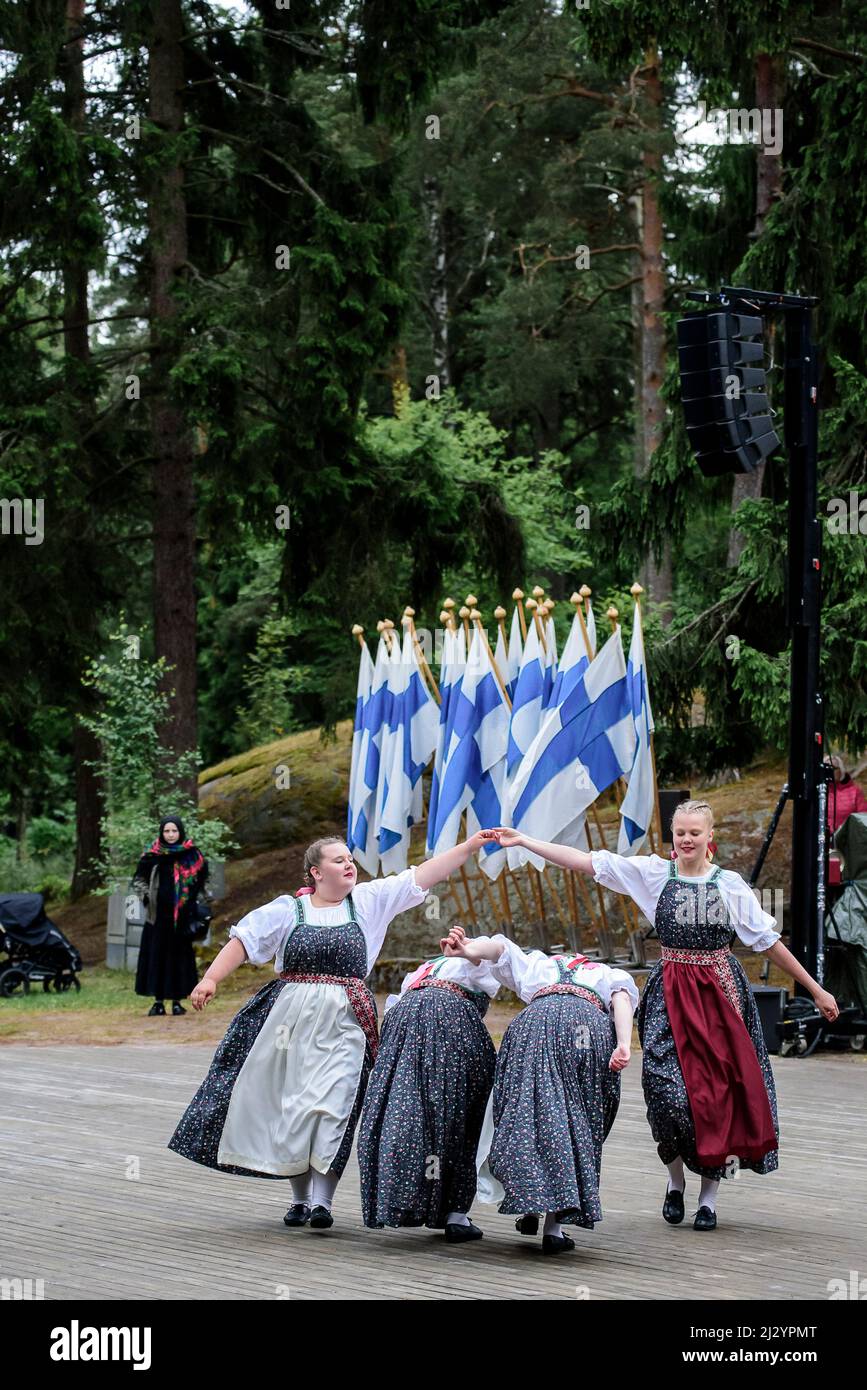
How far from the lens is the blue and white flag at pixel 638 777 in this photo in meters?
15.6

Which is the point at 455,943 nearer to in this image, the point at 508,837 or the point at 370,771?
the point at 508,837

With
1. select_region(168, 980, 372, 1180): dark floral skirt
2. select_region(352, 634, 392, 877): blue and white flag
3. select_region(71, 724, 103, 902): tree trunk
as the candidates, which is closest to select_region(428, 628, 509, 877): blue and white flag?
select_region(352, 634, 392, 877): blue and white flag

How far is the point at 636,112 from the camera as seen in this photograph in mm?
29734

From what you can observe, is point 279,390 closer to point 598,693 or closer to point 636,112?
point 598,693

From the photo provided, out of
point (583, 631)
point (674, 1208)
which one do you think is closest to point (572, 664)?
point (583, 631)

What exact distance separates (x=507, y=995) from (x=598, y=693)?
10.5ft

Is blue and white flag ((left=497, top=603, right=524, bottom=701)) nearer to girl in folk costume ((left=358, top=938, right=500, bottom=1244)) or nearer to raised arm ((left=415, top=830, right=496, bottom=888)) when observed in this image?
raised arm ((left=415, top=830, right=496, bottom=888))

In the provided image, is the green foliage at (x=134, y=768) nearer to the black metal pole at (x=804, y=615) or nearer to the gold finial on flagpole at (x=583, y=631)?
the gold finial on flagpole at (x=583, y=631)

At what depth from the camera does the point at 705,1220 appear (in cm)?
802

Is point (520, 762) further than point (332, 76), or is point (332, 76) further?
point (332, 76)

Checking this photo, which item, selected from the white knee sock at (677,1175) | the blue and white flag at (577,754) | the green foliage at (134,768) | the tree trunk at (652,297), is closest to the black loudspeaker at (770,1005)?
the blue and white flag at (577,754)

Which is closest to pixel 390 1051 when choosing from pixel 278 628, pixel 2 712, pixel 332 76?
pixel 2 712

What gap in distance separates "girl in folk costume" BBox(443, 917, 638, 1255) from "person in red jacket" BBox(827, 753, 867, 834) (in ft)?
28.0

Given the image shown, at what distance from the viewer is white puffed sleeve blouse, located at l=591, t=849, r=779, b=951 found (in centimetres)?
823
